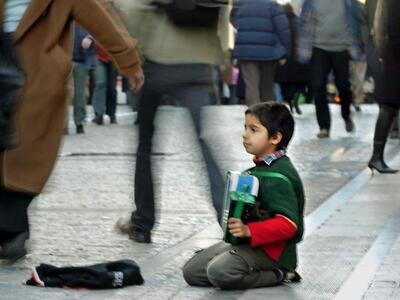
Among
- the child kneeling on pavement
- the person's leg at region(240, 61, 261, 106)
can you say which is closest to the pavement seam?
the child kneeling on pavement

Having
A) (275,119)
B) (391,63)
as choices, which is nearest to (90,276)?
(275,119)

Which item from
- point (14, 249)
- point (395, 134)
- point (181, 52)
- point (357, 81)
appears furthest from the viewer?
point (357, 81)

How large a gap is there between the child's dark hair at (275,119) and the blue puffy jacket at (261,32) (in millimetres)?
8869

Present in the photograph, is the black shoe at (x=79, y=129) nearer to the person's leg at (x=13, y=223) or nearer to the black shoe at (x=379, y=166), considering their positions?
the black shoe at (x=379, y=166)

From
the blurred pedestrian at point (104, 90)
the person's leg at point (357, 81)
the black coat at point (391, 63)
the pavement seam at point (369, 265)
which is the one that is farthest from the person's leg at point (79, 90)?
the pavement seam at point (369, 265)

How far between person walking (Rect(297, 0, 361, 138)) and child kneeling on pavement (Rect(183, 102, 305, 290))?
764 cm

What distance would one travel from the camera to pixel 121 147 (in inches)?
530

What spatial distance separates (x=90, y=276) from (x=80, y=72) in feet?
35.0

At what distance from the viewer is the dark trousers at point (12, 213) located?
6.35 metres

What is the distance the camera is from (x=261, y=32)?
48.3 feet

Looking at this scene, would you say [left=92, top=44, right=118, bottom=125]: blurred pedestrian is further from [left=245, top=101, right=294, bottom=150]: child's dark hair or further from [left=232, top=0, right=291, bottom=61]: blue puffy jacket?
[left=245, top=101, right=294, bottom=150]: child's dark hair

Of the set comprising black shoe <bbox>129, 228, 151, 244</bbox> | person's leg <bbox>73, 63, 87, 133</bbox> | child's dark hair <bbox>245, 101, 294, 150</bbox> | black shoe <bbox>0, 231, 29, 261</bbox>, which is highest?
child's dark hair <bbox>245, 101, 294, 150</bbox>

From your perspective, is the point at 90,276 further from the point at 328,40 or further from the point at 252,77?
the point at 252,77

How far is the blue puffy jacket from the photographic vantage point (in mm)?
14734
